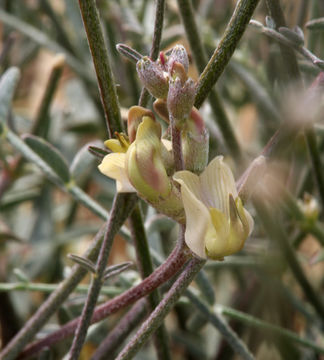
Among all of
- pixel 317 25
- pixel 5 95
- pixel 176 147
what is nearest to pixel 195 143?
pixel 176 147

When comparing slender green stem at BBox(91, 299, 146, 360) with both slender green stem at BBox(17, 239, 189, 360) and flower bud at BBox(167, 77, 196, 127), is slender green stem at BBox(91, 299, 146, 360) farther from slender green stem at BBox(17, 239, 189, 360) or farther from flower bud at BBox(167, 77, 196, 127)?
flower bud at BBox(167, 77, 196, 127)

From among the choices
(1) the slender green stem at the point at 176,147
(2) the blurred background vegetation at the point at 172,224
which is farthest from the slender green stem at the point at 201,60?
(1) the slender green stem at the point at 176,147

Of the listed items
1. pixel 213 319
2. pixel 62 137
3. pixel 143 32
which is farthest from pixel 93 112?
pixel 213 319

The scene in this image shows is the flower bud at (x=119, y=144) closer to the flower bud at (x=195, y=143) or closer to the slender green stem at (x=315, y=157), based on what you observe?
the flower bud at (x=195, y=143)

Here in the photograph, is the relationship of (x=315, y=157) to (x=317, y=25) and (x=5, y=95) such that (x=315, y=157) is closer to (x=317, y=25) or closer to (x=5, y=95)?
(x=317, y=25)

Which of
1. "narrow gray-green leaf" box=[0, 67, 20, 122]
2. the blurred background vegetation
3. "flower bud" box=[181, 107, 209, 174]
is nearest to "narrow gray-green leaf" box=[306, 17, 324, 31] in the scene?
the blurred background vegetation

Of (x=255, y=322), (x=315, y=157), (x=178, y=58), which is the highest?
(x=178, y=58)
